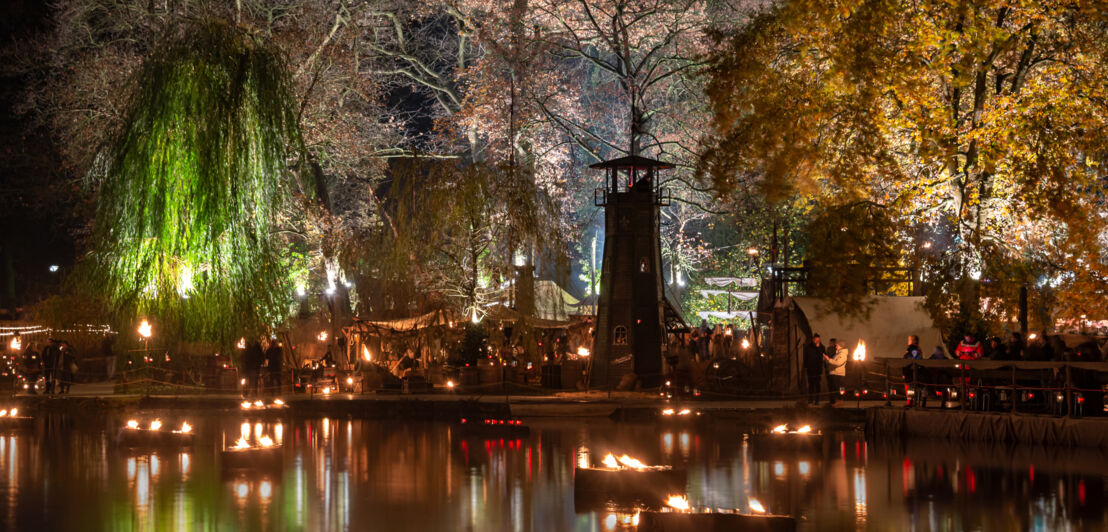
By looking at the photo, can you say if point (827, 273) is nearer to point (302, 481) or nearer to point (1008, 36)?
point (1008, 36)

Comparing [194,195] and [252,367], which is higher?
[194,195]

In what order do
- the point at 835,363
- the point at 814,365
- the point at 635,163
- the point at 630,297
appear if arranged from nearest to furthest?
1. the point at 814,365
2. the point at 835,363
3. the point at 630,297
4. the point at 635,163

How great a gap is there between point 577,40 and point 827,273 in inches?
687

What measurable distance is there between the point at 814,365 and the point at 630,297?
20.0 ft

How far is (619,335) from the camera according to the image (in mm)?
31219

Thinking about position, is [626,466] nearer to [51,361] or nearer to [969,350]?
[969,350]

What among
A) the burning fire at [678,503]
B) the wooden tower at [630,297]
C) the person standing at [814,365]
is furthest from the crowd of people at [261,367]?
the burning fire at [678,503]

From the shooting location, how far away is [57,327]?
117 ft

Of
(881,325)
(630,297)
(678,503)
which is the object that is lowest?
(678,503)

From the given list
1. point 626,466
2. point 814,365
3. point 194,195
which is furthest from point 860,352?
point 626,466

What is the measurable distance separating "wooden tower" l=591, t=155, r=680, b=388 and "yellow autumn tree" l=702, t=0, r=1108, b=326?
2532 mm

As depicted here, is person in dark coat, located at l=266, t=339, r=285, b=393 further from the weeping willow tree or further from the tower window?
the weeping willow tree

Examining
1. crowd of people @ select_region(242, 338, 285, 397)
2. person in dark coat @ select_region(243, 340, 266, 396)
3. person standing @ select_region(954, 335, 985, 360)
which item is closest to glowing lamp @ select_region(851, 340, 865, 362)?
person standing @ select_region(954, 335, 985, 360)

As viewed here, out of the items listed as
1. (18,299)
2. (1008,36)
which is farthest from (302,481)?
(18,299)
